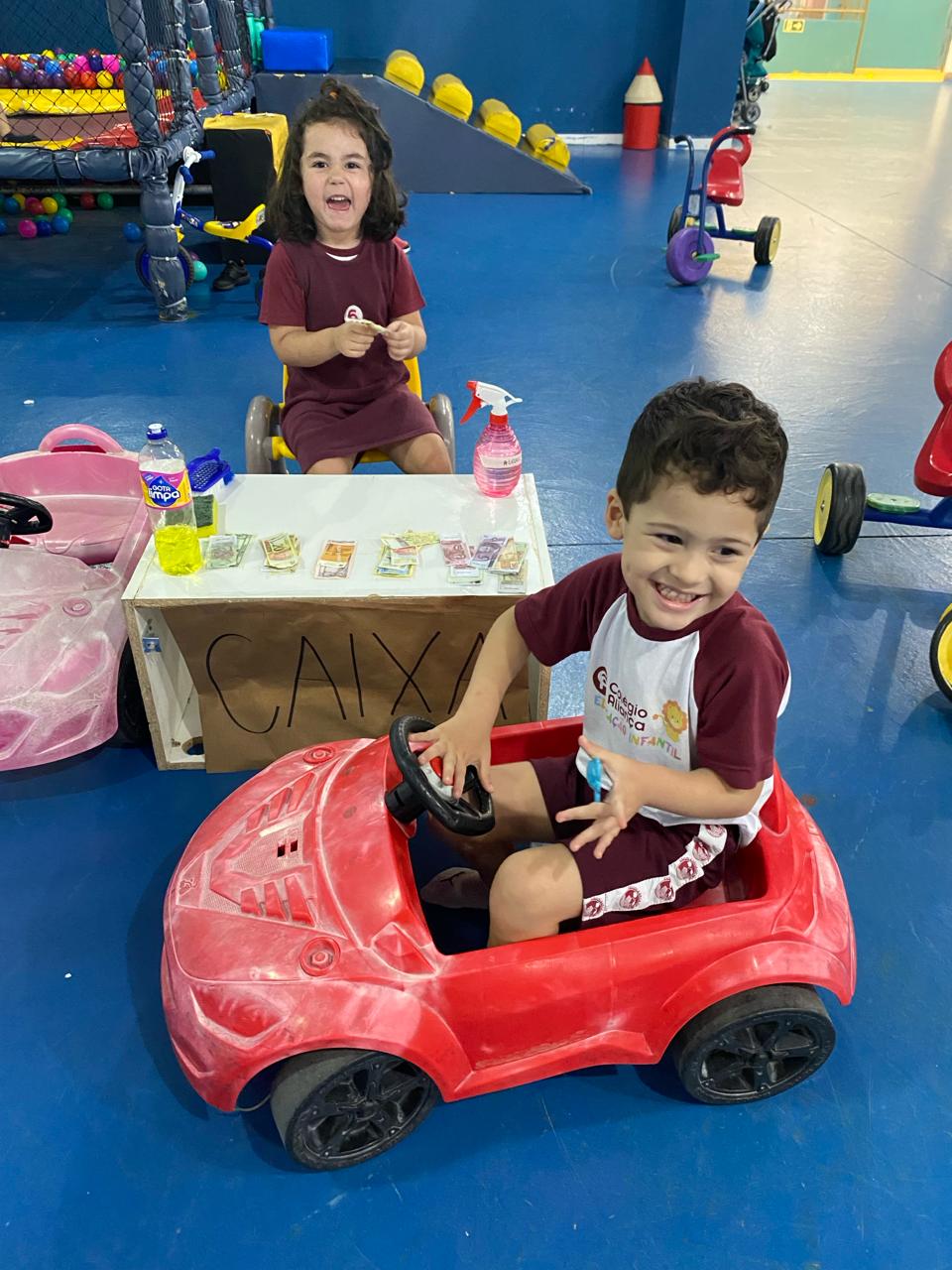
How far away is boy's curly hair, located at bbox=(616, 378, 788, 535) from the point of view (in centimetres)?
105

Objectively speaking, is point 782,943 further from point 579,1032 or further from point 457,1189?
point 457,1189

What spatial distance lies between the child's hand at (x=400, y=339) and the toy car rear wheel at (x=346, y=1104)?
1.50 metres

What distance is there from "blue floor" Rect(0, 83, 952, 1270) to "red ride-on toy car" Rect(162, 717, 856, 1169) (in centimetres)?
9

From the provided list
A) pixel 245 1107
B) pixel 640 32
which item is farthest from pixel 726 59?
pixel 245 1107

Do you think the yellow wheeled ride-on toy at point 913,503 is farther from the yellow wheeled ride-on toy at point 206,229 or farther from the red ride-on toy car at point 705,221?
the yellow wheeled ride-on toy at point 206,229

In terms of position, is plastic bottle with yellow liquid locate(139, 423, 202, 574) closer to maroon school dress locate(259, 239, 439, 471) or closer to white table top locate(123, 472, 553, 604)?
white table top locate(123, 472, 553, 604)

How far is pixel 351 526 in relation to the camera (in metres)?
1.84

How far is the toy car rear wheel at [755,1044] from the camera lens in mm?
1258

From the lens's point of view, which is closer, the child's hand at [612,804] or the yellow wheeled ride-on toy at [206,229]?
the child's hand at [612,804]

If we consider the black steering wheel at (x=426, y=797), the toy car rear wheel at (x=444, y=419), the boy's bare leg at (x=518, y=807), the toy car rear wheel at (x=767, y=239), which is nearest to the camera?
the black steering wheel at (x=426, y=797)

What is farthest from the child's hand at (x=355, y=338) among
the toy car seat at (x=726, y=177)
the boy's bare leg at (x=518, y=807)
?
the toy car seat at (x=726, y=177)

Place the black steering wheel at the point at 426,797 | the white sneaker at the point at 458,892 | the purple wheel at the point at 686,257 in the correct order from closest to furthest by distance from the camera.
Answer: the black steering wheel at the point at 426,797 < the white sneaker at the point at 458,892 < the purple wheel at the point at 686,257

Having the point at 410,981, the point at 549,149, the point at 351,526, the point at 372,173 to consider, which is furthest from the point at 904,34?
the point at 410,981

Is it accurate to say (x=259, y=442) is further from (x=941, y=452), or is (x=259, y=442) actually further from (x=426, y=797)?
(x=941, y=452)
